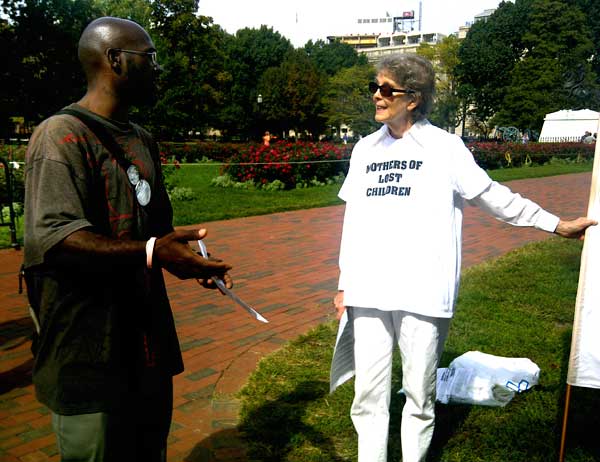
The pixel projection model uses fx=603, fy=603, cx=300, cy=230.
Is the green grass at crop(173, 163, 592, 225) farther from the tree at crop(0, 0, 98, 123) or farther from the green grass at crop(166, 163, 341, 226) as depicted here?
the tree at crop(0, 0, 98, 123)

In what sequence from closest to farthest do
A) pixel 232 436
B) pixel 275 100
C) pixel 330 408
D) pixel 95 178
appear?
Answer: 1. pixel 95 178
2. pixel 232 436
3. pixel 330 408
4. pixel 275 100

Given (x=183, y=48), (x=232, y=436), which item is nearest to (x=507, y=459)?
(x=232, y=436)

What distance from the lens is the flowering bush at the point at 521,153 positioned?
984 inches

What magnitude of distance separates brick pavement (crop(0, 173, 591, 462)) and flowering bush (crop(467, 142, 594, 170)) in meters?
14.8

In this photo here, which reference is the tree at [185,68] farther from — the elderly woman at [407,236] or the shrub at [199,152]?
the elderly woman at [407,236]

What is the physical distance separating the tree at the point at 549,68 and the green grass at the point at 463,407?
45.8 metres

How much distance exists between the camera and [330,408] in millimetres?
3703

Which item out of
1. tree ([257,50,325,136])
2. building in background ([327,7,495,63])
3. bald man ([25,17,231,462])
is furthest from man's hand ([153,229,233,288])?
building in background ([327,7,495,63])

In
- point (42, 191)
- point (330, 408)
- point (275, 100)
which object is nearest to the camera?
point (42, 191)

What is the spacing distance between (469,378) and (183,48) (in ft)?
158

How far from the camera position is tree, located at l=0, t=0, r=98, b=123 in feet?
117

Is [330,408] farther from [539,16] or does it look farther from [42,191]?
[539,16]

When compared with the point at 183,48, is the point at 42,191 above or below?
below

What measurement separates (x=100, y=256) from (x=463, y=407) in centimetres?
273
